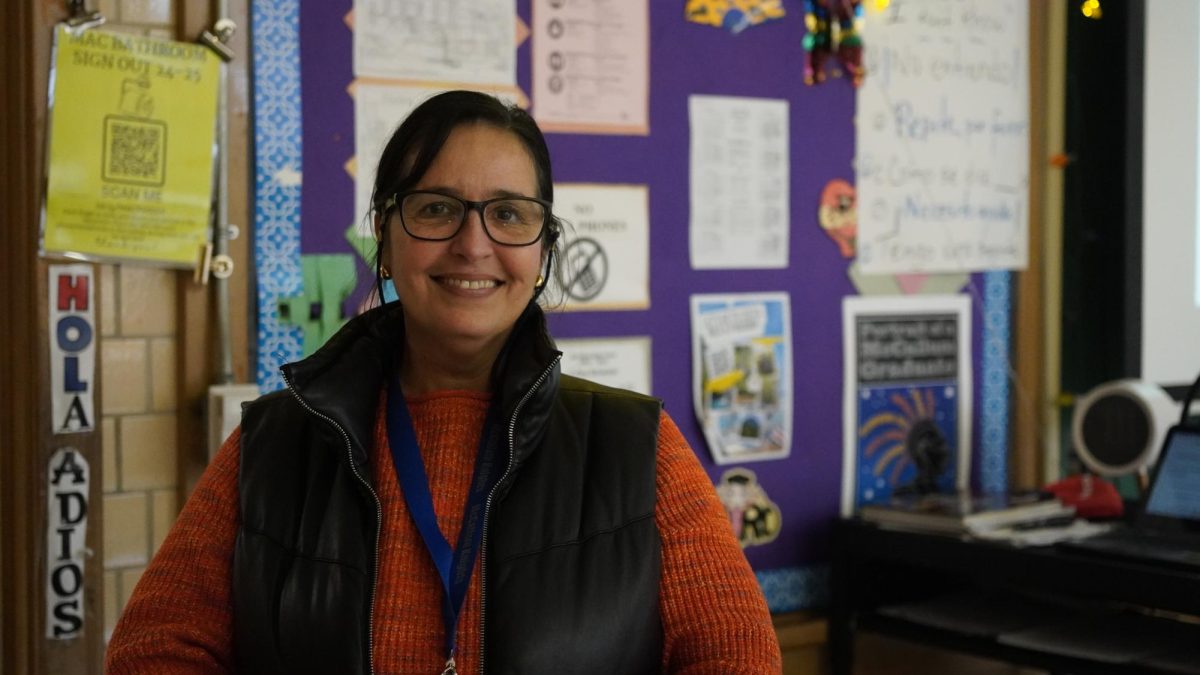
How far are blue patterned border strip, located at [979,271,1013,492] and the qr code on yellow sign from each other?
1837mm

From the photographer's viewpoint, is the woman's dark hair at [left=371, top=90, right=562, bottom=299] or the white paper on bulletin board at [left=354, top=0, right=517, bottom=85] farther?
the white paper on bulletin board at [left=354, top=0, right=517, bottom=85]

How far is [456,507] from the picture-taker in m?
1.56

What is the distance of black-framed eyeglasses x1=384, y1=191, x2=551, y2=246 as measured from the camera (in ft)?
5.17

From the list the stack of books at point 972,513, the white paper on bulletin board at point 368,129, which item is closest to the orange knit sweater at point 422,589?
the white paper on bulletin board at point 368,129

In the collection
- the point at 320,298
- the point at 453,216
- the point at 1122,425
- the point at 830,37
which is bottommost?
the point at 1122,425

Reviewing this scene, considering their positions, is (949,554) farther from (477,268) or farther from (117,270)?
(117,270)

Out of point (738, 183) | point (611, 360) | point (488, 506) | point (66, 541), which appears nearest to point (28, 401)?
point (66, 541)

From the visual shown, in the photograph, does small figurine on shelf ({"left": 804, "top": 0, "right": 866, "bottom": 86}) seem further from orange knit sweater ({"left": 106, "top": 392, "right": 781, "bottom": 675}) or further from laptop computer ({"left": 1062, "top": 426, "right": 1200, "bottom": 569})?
orange knit sweater ({"left": 106, "top": 392, "right": 781, "bottom": 675})

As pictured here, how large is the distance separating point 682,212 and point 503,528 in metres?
1.27

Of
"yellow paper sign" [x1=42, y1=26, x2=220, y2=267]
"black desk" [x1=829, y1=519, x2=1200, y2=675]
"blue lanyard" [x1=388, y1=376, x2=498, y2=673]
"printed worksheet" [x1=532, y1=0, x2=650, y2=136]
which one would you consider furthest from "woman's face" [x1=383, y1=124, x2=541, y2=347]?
"black desk" [x1=829, y1=519, x2=1200, y2=675]

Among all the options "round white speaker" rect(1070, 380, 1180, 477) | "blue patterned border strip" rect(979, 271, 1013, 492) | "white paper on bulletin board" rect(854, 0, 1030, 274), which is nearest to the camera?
"round white speaker" rect(1070, 380, 1180, 477)

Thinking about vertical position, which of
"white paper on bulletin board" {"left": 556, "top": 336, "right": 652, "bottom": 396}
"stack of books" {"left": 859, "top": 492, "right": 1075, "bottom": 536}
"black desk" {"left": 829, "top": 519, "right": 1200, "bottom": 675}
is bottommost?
"black desk" {"left": 829, "top": 519, "right": 1200, "bottom": 675}

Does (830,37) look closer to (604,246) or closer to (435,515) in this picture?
(604,246)

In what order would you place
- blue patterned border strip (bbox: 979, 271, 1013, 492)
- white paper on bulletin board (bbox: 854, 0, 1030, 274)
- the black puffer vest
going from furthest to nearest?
blue patterned border strip (bbox: 979, 271, 1013, 492) < white paper on bulletin board (bbox: 854, 0, 1030, 274) < the black puffer vest
